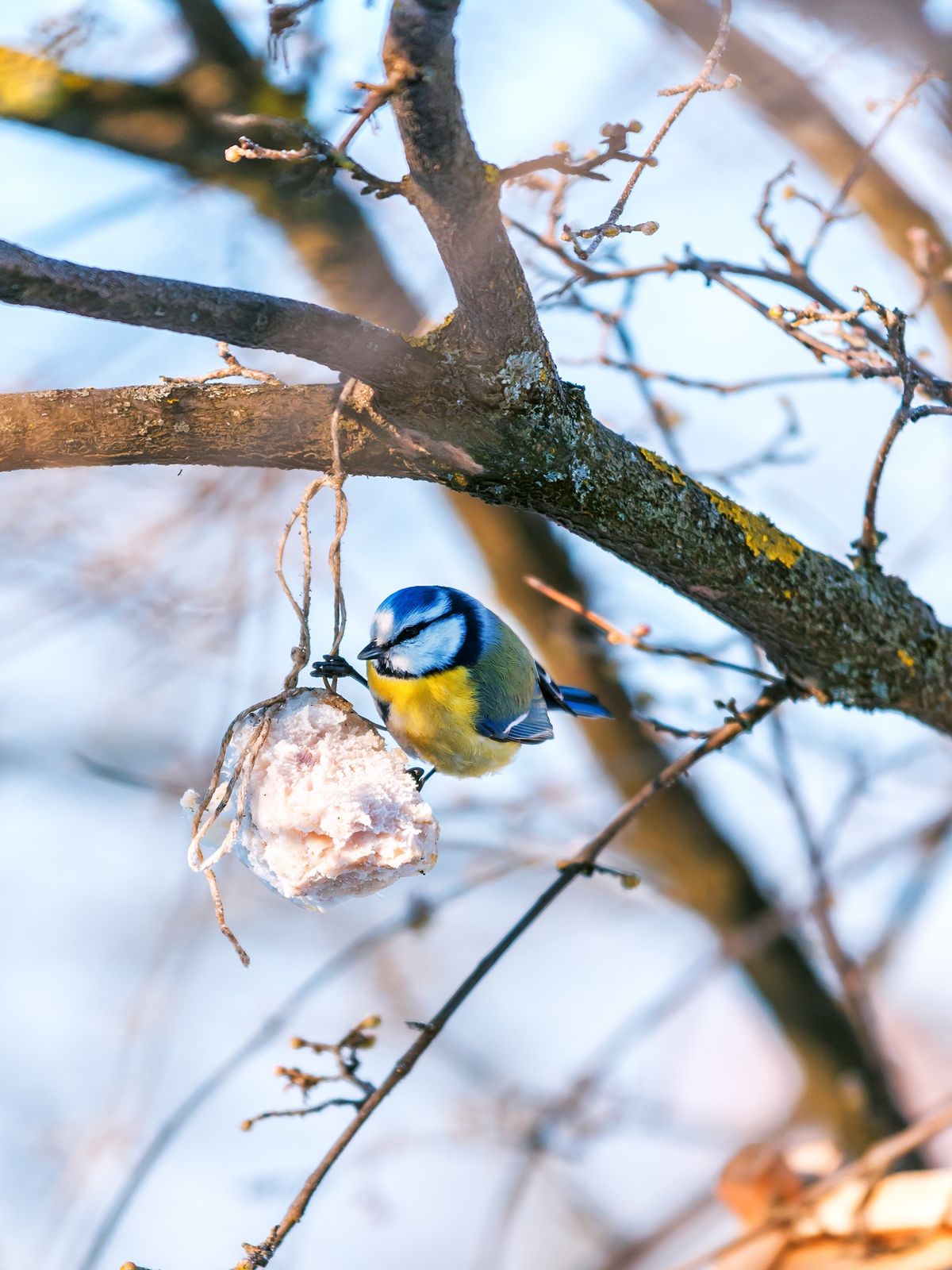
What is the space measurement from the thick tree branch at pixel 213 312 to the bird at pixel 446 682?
68 cm

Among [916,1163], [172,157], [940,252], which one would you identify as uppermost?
[172,157]

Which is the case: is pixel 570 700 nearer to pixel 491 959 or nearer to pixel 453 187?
pixel 491 959

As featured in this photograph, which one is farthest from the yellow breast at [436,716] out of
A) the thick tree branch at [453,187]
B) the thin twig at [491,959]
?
the thick tree branch at [453,187]

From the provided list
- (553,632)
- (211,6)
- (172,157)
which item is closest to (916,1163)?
→ (553,632)

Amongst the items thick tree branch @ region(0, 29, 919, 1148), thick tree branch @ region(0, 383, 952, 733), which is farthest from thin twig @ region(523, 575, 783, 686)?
thick tree branch @ region(0, 29, 919, 1148)

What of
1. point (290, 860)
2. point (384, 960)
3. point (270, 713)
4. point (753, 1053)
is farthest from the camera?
point (753, 1053)

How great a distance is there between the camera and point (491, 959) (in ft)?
4.94

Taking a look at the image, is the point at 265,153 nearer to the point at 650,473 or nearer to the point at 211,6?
the point at 650,473

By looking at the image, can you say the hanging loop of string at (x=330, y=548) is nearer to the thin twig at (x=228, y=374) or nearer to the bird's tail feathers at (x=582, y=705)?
the thin twig at (x=228, y=374)

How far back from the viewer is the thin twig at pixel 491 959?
128 centimetres

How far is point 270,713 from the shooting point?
138 cm

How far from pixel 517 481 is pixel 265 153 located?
1.50 feet

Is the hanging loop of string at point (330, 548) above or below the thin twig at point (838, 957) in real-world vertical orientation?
above

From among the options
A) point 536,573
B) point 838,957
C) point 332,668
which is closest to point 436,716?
point 332,668
